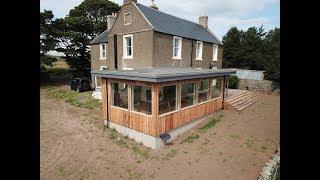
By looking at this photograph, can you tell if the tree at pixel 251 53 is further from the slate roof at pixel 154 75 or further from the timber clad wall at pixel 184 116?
the slate roof at pixel 154 75

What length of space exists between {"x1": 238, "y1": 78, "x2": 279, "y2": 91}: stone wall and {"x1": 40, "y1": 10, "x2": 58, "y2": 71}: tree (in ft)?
93.9

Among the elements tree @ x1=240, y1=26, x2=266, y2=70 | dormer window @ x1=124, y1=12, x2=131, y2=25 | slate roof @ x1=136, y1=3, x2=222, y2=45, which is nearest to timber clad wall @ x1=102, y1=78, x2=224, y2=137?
slate roof @ x1=136, y1=3, x2=222, y2=45

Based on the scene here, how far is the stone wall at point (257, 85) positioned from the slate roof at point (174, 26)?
6.29 metres

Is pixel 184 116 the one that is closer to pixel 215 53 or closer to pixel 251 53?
pixel 215 53

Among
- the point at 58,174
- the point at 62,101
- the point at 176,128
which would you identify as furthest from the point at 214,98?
the point at 62,101

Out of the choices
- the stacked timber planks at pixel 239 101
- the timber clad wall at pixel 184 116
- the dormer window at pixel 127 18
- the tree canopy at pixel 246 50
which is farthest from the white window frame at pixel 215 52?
the tree canopy at pixel 246 50

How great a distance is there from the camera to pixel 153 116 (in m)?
12.6

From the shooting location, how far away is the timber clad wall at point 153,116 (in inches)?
498

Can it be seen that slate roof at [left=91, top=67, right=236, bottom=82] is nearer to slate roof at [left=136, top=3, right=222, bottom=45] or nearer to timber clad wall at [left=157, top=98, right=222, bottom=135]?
timber clad wall at [left=157, top=98, right=222, bottom=135]

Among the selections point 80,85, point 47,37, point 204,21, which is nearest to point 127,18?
point 80,85

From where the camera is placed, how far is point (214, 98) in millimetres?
18719

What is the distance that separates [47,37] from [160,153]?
1318 inches
